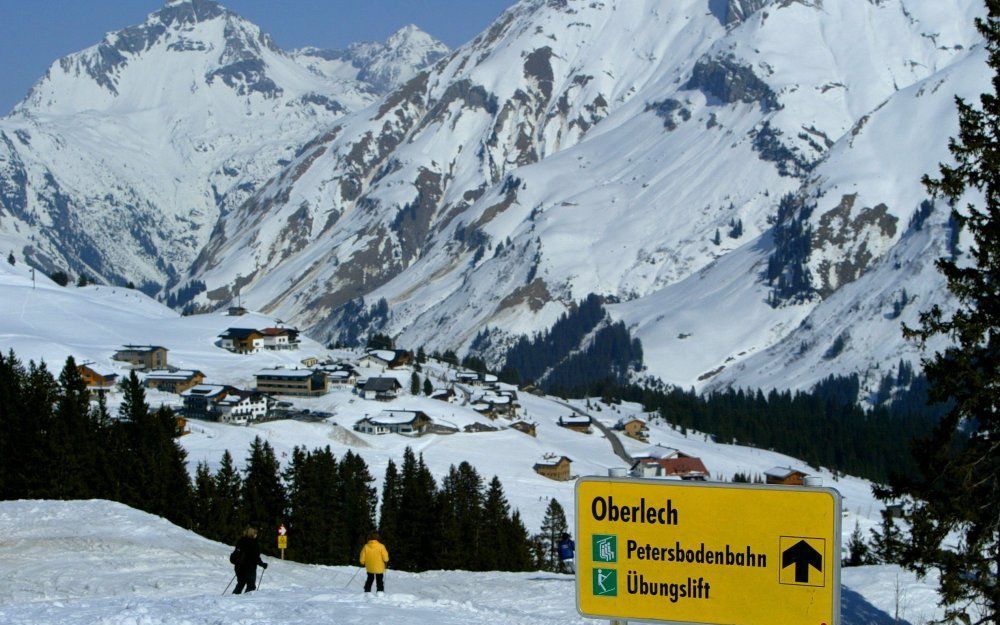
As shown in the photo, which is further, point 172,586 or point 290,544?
point 290,544

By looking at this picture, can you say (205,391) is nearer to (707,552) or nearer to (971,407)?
(971,407)

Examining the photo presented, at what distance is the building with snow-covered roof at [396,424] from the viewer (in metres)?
158

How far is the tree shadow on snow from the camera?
3306 cm

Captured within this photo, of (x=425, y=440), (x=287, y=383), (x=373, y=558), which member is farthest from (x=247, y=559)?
(x=287, y=383)

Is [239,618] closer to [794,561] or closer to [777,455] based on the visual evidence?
[794,561]

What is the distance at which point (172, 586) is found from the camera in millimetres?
37938

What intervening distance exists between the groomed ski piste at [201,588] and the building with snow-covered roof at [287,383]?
12119 centimetres

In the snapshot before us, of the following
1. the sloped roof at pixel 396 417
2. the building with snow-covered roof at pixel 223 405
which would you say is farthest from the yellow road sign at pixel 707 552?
the sloped roof at pixel 396 417

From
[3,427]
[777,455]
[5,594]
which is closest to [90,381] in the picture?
[3,427]

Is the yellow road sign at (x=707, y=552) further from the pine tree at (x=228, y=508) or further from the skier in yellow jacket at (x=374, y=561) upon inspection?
the pine tree at (x=228, y=508)

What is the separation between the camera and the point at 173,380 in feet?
560

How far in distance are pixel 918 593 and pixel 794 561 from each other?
22.0 m

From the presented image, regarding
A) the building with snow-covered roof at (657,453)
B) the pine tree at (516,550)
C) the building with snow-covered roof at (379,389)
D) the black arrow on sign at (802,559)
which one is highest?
the building with snow-covered roof at (379,389)

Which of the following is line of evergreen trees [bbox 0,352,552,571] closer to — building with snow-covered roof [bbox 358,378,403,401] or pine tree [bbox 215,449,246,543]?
pine tree [bbox 215,449,246,543]
